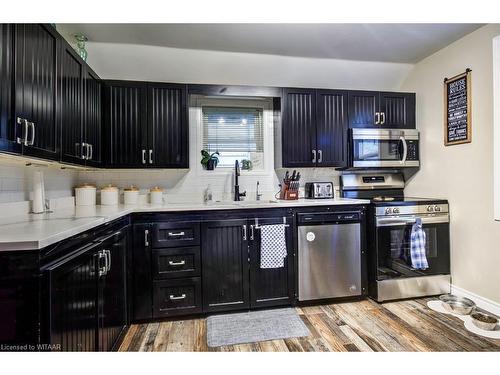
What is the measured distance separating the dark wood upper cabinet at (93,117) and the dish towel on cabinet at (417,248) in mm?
3112

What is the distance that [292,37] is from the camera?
2.65 meters

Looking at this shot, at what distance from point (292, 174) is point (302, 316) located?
4.98 ft

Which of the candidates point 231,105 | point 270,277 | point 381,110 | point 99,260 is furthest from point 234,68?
Answer: point 99,260

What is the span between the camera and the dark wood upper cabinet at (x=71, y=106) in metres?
1.88

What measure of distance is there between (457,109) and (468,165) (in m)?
0.58

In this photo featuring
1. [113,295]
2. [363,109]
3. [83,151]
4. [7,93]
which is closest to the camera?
[7,93]

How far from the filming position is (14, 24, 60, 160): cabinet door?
142cm

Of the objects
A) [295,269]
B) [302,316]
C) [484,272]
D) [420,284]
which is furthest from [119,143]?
[484,272]

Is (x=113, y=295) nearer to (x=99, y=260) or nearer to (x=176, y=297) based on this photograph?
(x=99, y=260)

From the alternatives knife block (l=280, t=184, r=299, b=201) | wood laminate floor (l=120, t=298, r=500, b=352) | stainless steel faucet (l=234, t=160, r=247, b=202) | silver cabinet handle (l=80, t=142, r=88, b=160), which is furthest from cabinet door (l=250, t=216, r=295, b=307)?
silver cabinet handle (l=80, t=142, r=88, b=160)

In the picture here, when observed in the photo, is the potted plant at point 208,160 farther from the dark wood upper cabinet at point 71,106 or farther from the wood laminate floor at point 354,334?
the wood laminate floor at point 354,334

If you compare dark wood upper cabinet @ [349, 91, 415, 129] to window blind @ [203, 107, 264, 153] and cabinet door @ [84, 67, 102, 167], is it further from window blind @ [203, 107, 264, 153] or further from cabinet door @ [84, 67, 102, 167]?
cabinet door @ [84, 67, 102, 167]

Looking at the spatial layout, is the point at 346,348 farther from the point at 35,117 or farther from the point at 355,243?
the point at 35,117
